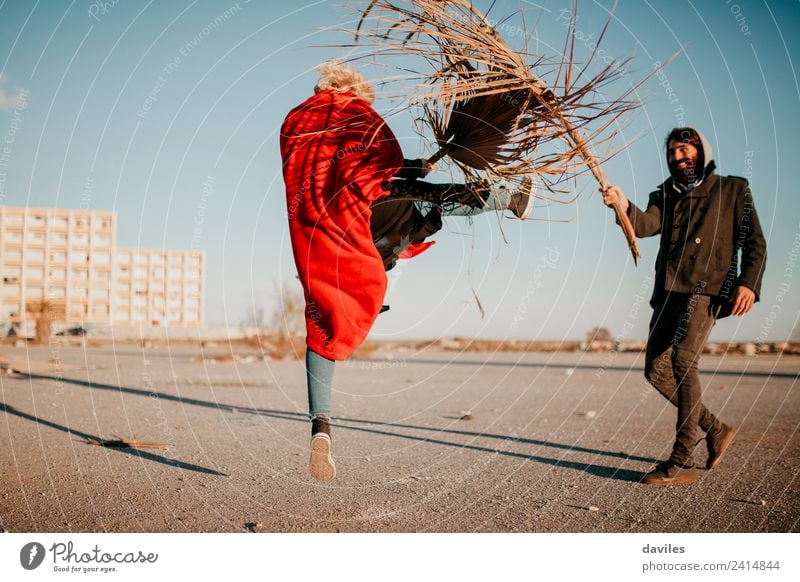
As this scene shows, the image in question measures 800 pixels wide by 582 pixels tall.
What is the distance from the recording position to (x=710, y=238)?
13.8ft

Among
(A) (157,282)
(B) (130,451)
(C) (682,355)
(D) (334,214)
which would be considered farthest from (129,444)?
(A) (157,282)

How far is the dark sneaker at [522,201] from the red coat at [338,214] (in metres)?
0.74

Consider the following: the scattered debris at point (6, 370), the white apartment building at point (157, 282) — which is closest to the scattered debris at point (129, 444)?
the white apartment building at point (157, 282)

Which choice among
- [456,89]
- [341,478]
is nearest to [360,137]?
[456,89]

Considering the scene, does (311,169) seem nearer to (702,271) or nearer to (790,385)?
(702,271)

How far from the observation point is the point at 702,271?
4141mm

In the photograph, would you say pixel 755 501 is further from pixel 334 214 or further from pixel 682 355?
pixel 334 214

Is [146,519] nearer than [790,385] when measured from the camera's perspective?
Yes

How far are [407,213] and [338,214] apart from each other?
0.55 meters

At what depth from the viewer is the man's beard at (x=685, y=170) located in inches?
168

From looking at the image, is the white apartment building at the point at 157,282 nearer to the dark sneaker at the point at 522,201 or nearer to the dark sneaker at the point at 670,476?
the dark sneaker at the point at 522,201

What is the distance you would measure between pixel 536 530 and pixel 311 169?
2142 mm

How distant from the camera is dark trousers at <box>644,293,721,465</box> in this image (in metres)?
4.12
